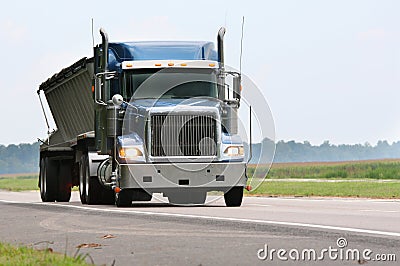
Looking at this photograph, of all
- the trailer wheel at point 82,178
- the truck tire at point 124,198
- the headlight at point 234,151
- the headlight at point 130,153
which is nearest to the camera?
the headlight at point 130,153

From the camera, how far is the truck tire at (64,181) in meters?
29.6

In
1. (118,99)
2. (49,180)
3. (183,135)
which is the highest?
(118,99)

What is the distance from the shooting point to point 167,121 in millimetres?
21312

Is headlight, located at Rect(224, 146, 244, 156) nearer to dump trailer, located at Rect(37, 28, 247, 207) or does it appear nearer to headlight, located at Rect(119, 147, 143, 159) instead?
dump trailer, located at Rect(37, 28, 247, 207)

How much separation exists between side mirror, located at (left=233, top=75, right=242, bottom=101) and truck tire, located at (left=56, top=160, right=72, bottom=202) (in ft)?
29.2

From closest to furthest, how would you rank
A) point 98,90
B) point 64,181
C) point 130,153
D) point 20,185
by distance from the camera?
point 130,153, point 98,90, point 64,181, point 20,185

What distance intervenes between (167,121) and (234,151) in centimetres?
158

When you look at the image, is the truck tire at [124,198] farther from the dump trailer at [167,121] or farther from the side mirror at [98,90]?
the side mirror at [98,90]

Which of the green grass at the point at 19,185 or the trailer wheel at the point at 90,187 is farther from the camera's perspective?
the green grass at the point at 19,185

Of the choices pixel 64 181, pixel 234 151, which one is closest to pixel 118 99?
pixel 234 151

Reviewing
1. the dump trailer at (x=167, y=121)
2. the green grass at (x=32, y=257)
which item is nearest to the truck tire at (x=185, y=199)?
the dump trailer at (x=167, y=121)

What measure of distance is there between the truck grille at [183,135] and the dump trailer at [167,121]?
0.07 feet

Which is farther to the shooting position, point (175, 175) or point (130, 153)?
point (130, 153)

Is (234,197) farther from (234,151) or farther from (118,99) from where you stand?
(118,99)
